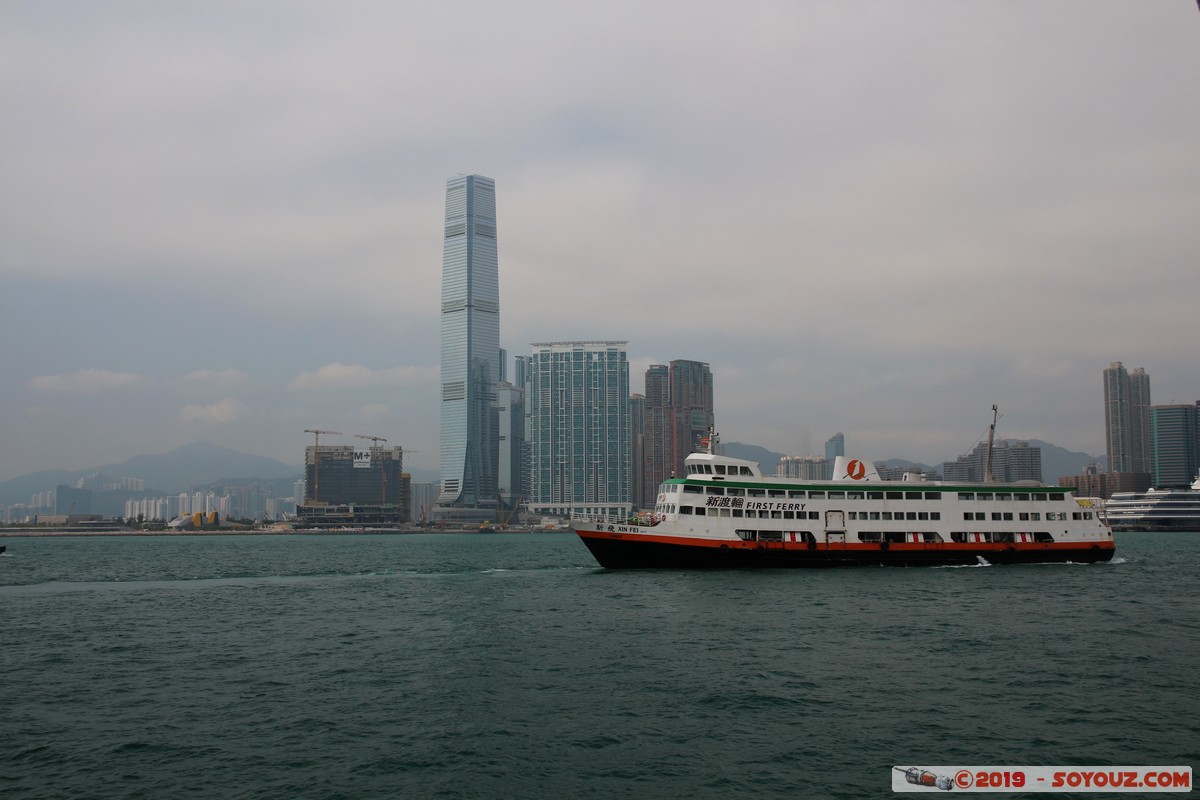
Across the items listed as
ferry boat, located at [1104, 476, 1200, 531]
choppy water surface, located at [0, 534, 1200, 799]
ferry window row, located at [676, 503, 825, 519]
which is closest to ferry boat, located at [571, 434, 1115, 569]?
ferry window row, located at [676, 503, 825, 519]

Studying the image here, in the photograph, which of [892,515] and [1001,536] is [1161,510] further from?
[892,515]

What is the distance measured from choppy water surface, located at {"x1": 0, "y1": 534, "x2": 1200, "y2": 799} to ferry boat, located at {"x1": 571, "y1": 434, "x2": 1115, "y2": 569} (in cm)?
840

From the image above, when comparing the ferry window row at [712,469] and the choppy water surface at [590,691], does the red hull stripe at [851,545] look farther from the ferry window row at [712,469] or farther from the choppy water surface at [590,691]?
the choppy water surface at [590,691]

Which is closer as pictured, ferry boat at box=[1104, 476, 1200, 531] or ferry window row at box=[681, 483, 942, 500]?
ferry window row at box=[681, 483, 942, 500]

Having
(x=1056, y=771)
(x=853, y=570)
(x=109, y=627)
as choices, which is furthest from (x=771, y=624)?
(x=109, y=627)

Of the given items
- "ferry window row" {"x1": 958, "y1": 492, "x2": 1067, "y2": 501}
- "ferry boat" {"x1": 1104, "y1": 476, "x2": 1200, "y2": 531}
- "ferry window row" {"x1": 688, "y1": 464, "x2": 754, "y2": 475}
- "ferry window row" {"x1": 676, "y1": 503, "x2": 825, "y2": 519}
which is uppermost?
"ferry window row" {"x1": 688, "y1": 464, "x2": 754, "y2": 475}

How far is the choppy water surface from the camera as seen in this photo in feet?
64.7

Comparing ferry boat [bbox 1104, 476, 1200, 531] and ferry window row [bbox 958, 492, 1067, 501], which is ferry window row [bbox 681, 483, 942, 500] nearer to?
ferry window row [bbox 958, 492, 1067, 501]

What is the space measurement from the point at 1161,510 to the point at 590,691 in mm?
195981

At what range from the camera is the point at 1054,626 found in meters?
37.9

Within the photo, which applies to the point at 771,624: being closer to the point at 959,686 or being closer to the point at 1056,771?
the point at 959,686

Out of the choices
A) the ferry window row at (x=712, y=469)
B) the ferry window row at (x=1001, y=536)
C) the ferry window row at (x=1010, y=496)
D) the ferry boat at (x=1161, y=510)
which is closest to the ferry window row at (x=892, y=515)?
the ferry window row at (x=1001, y=536)

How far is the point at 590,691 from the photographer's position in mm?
26328

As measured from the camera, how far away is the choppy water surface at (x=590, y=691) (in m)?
19.7
